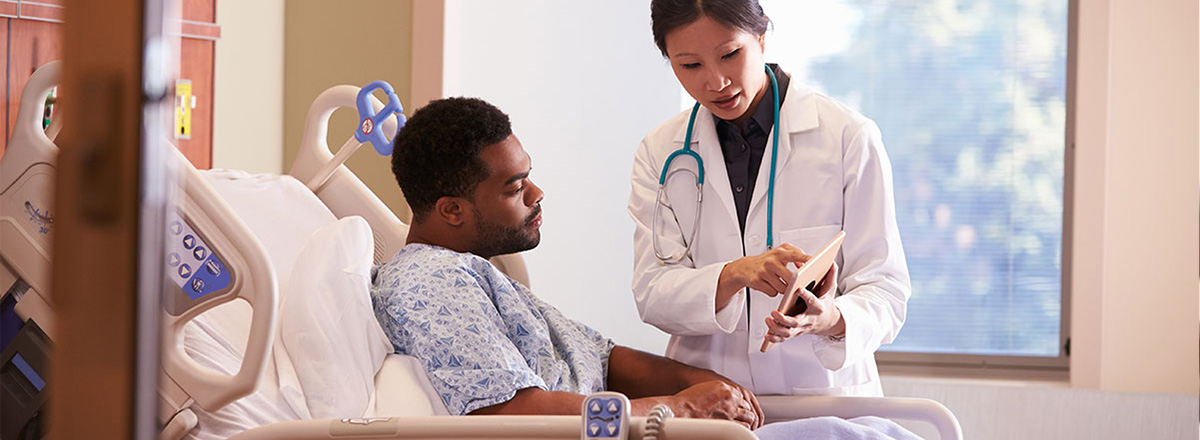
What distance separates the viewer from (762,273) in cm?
152

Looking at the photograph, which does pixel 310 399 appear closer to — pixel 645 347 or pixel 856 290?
pixel 856 290

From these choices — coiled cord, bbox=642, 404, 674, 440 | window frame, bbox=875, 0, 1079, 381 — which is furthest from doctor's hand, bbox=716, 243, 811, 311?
window frame, bbox=875, 0, 1079, 381

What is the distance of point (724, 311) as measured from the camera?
170 centimetres

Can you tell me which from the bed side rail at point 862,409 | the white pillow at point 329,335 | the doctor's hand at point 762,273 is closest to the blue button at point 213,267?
the white pillow at point 329,335

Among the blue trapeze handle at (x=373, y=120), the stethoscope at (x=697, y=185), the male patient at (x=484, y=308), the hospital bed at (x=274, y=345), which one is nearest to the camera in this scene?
the hospital bed at (x=274, y=345)

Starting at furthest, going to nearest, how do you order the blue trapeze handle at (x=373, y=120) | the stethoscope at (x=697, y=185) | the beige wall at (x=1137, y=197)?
1. the beige wall at (x=1137, y=197)
2. the blue trapeze handle at (x=373, y=120)
3. the stethoscope at (x=697, y=185)

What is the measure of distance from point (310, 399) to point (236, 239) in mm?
247

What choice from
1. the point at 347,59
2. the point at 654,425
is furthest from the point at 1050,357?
the point at 654,425

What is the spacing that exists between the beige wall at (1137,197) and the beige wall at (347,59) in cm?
190

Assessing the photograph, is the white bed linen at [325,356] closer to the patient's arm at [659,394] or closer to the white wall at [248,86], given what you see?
the patient's arm at [659,394]

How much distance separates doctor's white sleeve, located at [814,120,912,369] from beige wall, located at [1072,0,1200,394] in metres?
1.45

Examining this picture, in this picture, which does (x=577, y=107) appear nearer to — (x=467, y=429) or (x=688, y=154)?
(x=688, y=154)

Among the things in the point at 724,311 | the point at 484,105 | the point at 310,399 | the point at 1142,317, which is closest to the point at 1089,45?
the point at 1142,317

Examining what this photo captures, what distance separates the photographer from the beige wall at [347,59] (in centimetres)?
301
